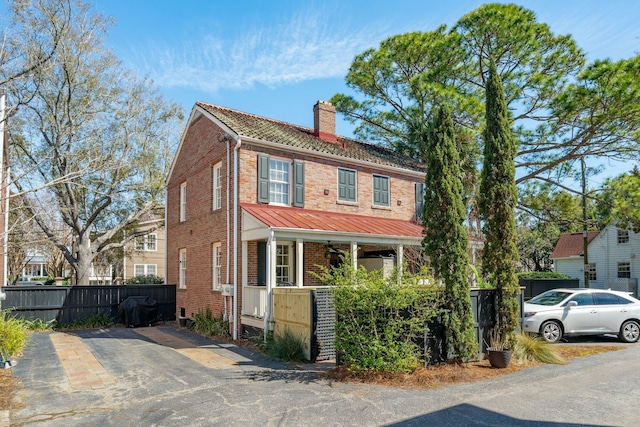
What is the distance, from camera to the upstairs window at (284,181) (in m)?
14.5

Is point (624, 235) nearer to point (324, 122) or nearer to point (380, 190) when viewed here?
point (380, 190)

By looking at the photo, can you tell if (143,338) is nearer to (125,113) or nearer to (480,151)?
(125,113)

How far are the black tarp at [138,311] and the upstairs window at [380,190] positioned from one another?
9507mm

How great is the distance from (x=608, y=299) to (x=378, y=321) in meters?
8.39

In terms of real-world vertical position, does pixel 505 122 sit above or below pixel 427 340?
above

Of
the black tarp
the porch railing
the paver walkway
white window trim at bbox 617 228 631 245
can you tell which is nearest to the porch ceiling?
the porch railing

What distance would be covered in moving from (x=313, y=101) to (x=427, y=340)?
12061 millimetres

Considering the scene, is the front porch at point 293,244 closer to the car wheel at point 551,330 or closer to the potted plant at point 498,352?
the potted plant at point 498,352

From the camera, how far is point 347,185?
650 inches

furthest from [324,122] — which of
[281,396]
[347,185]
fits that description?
[281,396]

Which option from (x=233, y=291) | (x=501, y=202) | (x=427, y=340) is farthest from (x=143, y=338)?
(x=501, y=202)

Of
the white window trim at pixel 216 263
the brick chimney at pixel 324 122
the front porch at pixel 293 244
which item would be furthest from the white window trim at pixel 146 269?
the front porch at pixel 293 244

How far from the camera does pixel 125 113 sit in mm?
23125

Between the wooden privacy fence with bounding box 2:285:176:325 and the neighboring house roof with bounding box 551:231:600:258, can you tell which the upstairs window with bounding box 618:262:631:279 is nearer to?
the neighboring house roof with bounding box 551:231:600:258
